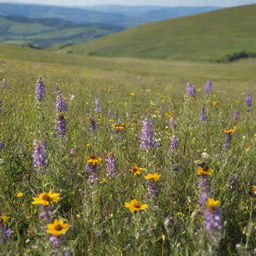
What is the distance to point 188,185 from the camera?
12.4ft

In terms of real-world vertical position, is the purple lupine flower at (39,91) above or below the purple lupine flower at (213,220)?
above

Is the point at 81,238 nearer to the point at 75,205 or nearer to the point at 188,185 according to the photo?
the point at 75,205

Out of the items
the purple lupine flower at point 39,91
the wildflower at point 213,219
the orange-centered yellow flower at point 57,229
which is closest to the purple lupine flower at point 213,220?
the wildflower at point 213,219

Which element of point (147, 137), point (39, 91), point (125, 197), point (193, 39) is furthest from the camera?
point (193, 39)

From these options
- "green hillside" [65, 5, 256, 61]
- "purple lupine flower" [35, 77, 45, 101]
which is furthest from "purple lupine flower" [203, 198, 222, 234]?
"green hillside" [65, 5, 256, 61]

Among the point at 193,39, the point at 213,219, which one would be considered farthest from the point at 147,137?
the point at 193,39

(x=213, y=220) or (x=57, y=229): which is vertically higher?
(x=213, y=220)

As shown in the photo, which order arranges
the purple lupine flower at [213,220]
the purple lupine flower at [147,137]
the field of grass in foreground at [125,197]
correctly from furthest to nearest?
the purple lupine flower at [147,137] < the field of grass in foreground at [125,197] < the purple lupine flower at [213,220]

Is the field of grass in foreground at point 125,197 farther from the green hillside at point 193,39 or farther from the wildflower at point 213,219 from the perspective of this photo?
the green hillside at point 193,39

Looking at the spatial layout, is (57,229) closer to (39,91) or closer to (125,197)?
(125,197)

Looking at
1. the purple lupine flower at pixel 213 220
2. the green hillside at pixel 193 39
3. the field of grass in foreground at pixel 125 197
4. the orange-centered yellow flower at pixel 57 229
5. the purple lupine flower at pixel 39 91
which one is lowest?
the field of grass in foreground at pixel 125 197

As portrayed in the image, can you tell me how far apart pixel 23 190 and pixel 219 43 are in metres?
115

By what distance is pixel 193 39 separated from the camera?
115 m

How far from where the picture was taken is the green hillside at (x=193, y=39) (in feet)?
349
